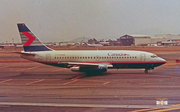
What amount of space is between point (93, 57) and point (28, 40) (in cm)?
1158

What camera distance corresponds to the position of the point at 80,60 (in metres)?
29.0

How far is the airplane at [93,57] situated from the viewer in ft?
92.2

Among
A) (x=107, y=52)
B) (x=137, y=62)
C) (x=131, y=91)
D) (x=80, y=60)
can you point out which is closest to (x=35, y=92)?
(x=131, y=91)

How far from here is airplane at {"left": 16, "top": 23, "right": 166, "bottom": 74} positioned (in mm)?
28109

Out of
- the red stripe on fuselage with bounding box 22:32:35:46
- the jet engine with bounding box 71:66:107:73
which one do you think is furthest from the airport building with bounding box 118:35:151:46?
the jet engine with bounding box 71:66:107:73

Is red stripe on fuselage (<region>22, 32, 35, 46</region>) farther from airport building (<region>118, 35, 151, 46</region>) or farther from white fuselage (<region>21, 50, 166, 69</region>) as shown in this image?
airport building (<region>118, 35, 151, 46</region>)

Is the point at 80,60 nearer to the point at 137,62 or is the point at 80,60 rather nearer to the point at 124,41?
the point at 137,62

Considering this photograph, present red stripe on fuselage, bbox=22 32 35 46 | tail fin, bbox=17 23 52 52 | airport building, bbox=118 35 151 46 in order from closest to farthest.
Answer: tail fin, bbox=17 23 52 52
red stripe on fuselage, bbox=22 32 35 46
airport building, bbox=118 35 151 46

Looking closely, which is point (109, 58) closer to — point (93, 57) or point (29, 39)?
point (93, 57)

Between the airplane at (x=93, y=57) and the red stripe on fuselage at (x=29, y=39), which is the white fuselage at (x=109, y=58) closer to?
the airplane at (x=93, y=57)

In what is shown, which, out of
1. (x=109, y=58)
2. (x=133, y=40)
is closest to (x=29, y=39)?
(x=109, y=58)

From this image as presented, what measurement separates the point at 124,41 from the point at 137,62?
14327 cm

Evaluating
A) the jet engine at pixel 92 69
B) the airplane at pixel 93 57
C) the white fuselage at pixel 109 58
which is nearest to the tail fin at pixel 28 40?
the airplane at pixel 93 57

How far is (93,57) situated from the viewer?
94.4ft
